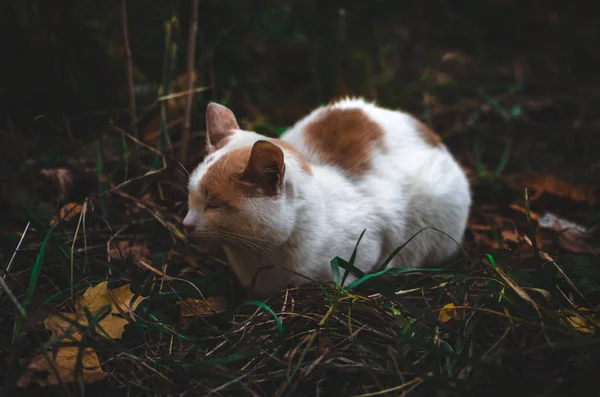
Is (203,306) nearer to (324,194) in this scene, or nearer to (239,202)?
(239,202)

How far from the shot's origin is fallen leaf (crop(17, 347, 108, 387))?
1.32 m

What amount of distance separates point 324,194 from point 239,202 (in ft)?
1.16

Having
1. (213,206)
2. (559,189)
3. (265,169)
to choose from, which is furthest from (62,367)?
(559,189)

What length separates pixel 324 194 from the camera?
6.05 feet

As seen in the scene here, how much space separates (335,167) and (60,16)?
1.42 m

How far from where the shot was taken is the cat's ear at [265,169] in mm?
1520

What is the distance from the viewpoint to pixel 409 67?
11.8 ft

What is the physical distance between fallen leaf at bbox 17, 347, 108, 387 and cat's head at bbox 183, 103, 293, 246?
1.45 ft

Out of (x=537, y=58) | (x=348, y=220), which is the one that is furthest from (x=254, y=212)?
(x=537, y=58)

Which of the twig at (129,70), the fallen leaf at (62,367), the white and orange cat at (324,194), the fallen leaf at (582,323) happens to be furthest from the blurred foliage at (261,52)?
the fallen leaf at (582,323)

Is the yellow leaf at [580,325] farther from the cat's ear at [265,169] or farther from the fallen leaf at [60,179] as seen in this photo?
the fallen leaf at [60,179]

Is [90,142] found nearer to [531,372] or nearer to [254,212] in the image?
[254,212]

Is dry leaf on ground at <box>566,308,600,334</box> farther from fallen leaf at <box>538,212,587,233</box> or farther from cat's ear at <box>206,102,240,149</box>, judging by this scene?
cat's ear at <box>206,102,240,149</box>

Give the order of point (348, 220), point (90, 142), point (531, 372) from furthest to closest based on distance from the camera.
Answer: point (90, 142)
point (348, 220)
point (531, 372)
